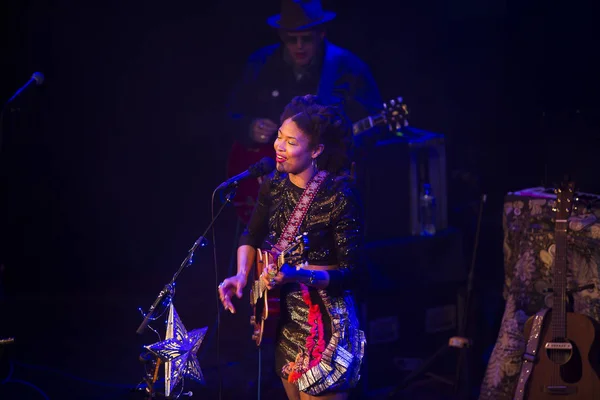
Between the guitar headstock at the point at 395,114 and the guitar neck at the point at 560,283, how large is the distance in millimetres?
1352

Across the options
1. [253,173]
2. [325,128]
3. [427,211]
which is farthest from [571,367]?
[253,173]

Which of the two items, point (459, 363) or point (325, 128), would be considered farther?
point (459, 363)

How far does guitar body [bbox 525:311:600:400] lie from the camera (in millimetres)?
4273

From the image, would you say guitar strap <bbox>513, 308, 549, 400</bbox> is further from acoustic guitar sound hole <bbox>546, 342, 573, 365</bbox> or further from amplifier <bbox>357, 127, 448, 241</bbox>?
amplifier <bbox>357, 127, 448, 241</bbox>

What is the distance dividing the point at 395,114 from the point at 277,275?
7.90ft

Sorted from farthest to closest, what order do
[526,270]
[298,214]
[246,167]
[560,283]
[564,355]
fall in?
[246,167], [526,270], [560,283], [564,355], [298,214]

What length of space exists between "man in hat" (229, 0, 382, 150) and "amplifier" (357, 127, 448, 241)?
14.6 inches

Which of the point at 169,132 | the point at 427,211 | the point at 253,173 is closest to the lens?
the point at 253,173

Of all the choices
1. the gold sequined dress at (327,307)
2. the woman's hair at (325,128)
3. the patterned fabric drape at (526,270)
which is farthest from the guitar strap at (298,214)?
the patterned fabric drape at (526,270)

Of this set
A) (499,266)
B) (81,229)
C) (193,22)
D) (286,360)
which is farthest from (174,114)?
(286,360)

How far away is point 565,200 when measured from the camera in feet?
14.8

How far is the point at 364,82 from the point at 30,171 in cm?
346

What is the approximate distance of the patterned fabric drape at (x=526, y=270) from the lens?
4613 millimetres

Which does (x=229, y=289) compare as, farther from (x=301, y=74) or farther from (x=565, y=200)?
(x=301, y=74)
